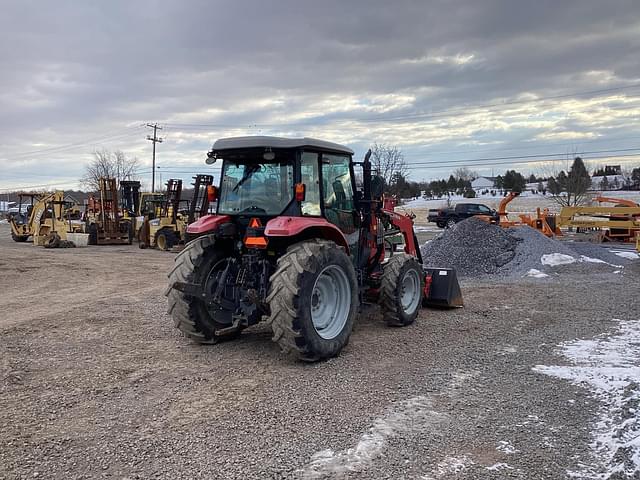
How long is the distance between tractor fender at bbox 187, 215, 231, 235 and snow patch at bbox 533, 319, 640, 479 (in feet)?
12.7

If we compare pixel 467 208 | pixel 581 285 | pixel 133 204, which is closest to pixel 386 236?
pixel 581 285

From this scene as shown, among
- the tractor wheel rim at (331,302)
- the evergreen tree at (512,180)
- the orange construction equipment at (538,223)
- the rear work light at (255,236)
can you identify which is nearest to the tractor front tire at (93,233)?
the orange construction equipment at (538,223)

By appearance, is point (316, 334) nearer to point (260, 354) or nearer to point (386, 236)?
point (260, 354)

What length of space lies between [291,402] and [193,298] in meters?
2.12

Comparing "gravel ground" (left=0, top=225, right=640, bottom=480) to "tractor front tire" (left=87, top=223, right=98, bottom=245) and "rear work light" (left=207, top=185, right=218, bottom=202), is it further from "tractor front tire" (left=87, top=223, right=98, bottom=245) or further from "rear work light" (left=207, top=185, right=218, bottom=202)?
"tractor front tire" (left=87, top=223, right=98, bottom=245)

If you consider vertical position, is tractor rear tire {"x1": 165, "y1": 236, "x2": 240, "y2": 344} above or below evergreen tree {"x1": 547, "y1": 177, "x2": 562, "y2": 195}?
below

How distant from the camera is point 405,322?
7.61 meters

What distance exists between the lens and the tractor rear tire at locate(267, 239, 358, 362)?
18.1ft

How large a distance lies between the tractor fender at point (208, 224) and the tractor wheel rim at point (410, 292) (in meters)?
2.76

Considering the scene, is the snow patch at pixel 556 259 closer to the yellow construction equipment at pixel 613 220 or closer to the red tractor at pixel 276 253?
the red tractor at pixel 276 253

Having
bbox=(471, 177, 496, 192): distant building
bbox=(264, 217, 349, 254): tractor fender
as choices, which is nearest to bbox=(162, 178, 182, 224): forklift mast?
bbox=(264, 217, 349, 254): tractor fender

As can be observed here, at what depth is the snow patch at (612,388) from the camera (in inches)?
141

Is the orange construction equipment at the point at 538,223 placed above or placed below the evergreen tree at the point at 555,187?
below

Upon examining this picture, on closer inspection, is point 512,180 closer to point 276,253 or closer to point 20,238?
point 20,238
